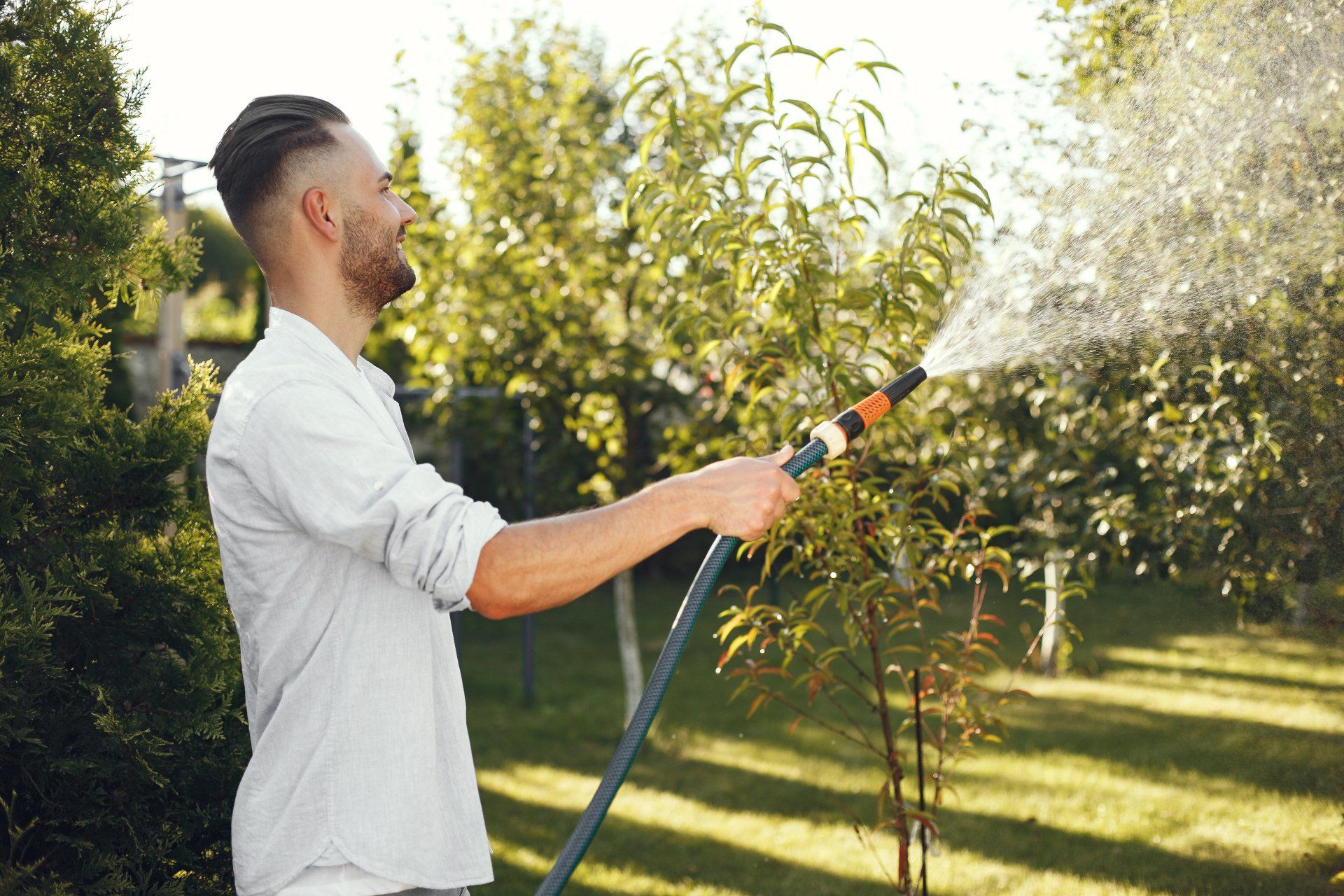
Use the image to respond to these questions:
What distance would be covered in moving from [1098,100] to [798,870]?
10.3ft

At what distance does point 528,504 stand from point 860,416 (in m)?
5.29

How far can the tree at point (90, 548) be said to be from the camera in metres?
2.21

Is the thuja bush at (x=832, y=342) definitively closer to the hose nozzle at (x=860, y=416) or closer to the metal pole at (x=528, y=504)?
the hose nozzle at (x=860, y=416)

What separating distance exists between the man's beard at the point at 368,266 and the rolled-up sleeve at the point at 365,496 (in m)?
0.31

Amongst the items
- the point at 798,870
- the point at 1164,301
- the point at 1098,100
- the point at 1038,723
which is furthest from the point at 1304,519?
the point at 1038,723

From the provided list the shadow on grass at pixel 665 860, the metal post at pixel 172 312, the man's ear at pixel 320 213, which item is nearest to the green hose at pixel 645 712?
the man's ear at pixel 320 213

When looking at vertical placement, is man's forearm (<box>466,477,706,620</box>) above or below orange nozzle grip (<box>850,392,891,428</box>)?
below

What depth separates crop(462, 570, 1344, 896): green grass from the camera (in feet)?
14.3

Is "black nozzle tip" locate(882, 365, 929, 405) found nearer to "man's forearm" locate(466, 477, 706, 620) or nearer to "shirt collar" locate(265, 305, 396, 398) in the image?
"man's forearm" locate(466, 477, 706, 620)

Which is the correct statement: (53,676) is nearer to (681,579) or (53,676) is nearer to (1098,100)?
(1098,100)

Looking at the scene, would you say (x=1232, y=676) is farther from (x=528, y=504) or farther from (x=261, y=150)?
(x=261, y=150)

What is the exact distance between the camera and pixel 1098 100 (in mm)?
3088

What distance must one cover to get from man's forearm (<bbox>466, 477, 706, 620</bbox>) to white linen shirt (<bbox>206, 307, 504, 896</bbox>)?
0.10 feet

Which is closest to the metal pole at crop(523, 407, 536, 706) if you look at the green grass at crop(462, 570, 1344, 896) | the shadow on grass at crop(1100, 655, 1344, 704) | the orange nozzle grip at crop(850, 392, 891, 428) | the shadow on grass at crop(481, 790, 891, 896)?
the green grass at crop(462, 570, 1344, 896)
